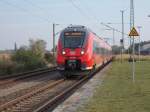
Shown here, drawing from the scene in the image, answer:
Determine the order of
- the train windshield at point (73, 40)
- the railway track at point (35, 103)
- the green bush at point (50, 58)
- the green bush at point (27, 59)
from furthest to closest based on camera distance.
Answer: the green bush at point (50, 58)
the green bush at point (27, 59)
the train windshield at point (73, 40)
the railway track at point (35, 103)

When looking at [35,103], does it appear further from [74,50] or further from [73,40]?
[73,40]

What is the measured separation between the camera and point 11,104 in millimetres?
16750

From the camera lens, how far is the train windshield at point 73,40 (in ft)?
101

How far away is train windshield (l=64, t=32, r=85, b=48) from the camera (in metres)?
30.8

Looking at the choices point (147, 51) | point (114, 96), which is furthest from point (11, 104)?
point (147, 51)

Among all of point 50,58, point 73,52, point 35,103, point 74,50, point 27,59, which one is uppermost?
point 74,50

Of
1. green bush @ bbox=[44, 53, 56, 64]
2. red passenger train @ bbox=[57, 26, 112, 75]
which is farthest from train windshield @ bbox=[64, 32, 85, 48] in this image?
green bush @ bbox=[44, 53, 56, 64]

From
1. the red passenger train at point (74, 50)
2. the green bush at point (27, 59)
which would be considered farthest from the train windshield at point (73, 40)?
the green bush at point (27, 59)

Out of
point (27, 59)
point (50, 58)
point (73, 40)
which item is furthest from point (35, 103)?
point (50, 58)

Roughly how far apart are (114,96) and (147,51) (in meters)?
150

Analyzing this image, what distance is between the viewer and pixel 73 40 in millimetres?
31062

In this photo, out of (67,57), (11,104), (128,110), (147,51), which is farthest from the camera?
(147,51)

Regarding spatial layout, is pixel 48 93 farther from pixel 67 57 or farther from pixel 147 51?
pixel 147 51

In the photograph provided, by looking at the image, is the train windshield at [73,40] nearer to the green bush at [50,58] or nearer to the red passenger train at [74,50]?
the red passenger train at [74,50]
